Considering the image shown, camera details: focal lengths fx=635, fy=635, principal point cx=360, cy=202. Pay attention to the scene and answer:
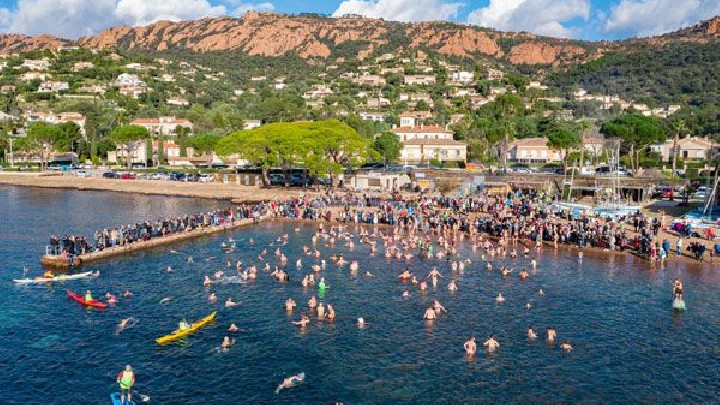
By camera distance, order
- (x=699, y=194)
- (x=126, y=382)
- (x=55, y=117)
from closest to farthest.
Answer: (x=126, y=382) < (x=699, y=194) < (x=55, y=117)

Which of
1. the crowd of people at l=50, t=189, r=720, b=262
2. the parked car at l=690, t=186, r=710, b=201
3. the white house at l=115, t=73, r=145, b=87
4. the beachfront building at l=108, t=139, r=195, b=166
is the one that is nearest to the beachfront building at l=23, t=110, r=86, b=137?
the beachfront building at l=108, t=139, r=195, b=166

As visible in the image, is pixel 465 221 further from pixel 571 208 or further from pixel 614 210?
pixel 614 210

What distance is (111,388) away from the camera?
2148cm

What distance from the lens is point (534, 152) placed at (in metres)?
99.7

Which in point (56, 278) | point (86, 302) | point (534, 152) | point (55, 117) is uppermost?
point (55, 117)

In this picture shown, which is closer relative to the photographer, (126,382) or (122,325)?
(126,382)

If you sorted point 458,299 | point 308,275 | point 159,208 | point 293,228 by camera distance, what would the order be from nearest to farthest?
point 458,299 → point 308,275 → point 293,228 → point 159,208

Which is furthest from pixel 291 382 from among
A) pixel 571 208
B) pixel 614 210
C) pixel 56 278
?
pixel 614 210

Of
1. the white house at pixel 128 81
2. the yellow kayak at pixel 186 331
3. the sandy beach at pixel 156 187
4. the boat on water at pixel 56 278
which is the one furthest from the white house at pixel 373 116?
the yellow kayak at pixel 186 331

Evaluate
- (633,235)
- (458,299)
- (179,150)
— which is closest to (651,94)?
(179,150)

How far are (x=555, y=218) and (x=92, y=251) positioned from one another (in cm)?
3503

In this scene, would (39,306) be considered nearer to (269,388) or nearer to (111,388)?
(111,388)

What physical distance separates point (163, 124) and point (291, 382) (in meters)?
110

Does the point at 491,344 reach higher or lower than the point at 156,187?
lower
